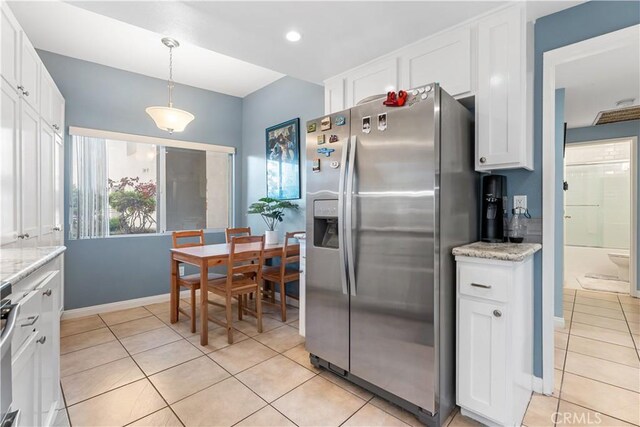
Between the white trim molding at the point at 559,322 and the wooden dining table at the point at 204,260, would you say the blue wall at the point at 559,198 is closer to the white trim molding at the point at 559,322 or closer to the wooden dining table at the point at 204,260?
the white trim molding at the point at 559,322

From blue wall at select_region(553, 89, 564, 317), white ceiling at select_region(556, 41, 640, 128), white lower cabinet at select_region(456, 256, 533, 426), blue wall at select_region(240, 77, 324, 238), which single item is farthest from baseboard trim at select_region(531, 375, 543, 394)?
blue wall at select_region(240, 77, 324, 238)

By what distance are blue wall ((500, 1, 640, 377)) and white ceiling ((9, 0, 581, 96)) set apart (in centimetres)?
9

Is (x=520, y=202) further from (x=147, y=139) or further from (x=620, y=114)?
(x=147, y=139)

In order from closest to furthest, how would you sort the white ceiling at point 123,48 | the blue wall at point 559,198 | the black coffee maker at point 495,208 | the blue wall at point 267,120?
1. the black coffee maker at point 495,208
2. the white ceiling at point 123,48
3. the blue wall at point 559,198
4. the blue wall at point 267,120

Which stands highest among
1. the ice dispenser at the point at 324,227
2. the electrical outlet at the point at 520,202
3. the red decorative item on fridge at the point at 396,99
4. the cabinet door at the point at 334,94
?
the cabinet door at the point at 334,94

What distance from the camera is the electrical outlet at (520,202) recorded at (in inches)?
81.8

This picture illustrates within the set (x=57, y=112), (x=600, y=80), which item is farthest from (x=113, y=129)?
(x=600, y=80)

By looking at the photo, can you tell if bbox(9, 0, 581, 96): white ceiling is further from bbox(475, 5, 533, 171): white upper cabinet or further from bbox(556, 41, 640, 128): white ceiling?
bbox(556, 41, 640, 128): white ceiling

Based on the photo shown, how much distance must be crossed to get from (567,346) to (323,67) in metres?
3.16

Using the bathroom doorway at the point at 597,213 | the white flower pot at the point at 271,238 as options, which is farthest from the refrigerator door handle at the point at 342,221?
the bathroom doorway at the point at 597,213

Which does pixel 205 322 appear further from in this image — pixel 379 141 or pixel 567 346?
pixel 567 346

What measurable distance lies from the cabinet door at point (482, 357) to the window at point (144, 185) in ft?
12.5

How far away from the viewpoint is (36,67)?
2383mm

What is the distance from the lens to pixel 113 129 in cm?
368
